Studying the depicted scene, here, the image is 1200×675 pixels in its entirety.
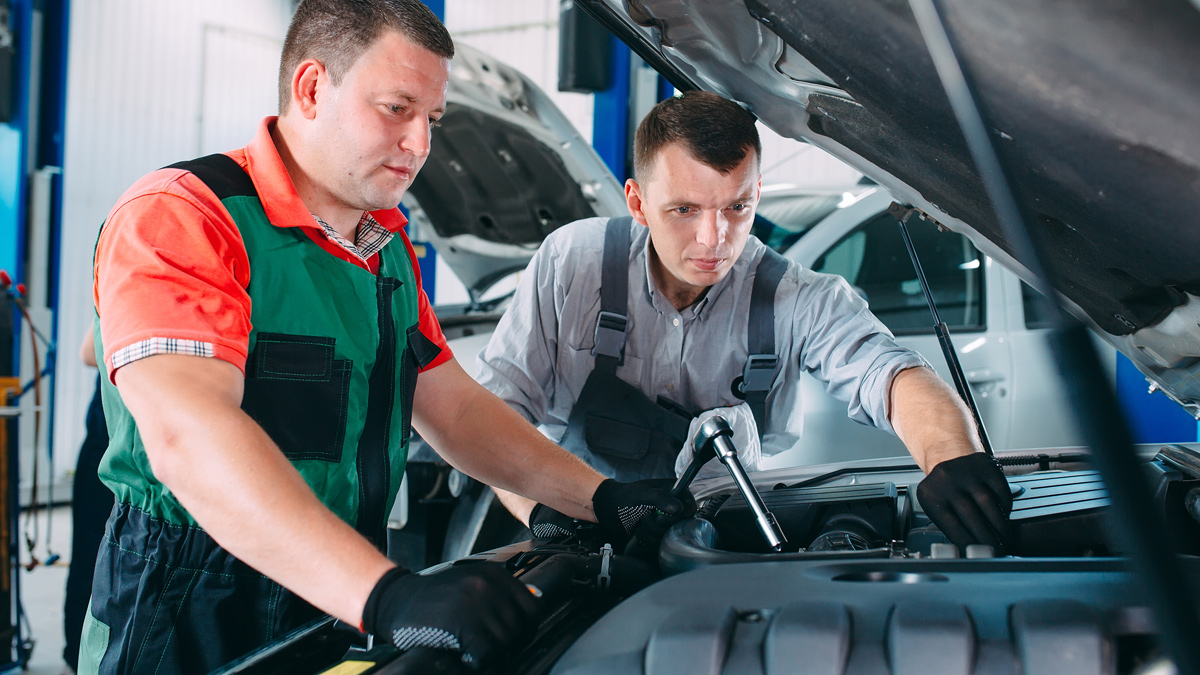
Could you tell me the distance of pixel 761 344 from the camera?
168 cm

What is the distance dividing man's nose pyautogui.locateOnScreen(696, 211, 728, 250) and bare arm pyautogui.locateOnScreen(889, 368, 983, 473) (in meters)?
0.38

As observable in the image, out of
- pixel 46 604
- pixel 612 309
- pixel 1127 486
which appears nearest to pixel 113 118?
pixel 46 604

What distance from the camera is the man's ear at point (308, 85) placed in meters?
1.10

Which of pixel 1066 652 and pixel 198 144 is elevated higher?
pixel 198 144

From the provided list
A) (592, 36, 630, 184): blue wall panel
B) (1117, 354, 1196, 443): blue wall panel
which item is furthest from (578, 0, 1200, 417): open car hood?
(592, 36, 630, 184): blue wall panel

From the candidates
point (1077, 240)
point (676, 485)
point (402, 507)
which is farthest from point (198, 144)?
point (1077, 240)

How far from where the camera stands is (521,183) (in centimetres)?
293

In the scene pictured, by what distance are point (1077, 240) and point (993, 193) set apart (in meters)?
0.47

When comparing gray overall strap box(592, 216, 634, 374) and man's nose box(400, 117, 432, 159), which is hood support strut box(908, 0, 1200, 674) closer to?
man's nose box(400, 117, 432, 159)

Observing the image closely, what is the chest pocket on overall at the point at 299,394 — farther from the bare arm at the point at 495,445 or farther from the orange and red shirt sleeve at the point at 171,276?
the bare arm at the point at 495,445

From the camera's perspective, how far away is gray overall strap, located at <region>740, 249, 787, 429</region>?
65.8 inches

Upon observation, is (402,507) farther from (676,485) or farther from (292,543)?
(292,543)

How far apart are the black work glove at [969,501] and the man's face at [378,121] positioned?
773mm

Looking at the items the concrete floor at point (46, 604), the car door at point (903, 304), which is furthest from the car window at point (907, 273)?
the concrete floor at point (46, 604)
